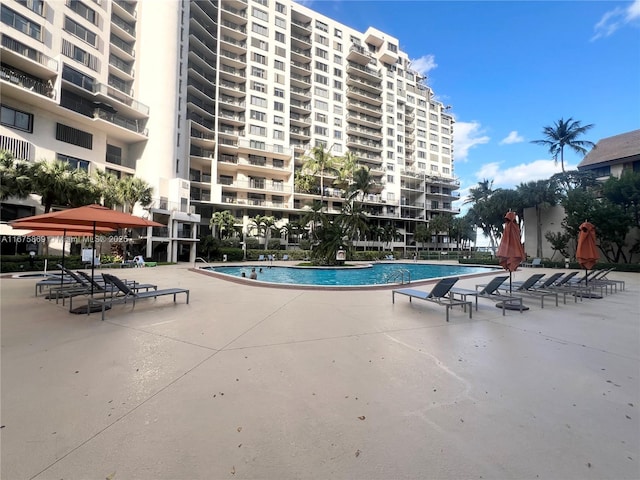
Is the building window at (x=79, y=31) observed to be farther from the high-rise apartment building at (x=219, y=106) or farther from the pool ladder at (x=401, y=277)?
the pool ladder at (x=401, y=277)

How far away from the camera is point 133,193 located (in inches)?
1123

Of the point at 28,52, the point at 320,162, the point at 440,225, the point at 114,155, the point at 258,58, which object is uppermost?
the point at 258,58

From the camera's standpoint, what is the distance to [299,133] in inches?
1970

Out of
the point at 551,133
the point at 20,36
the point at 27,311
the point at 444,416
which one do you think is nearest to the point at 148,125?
the point at 20,36

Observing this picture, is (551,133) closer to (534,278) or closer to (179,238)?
(534,278)

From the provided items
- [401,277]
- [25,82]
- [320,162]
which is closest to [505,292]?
[401,277]

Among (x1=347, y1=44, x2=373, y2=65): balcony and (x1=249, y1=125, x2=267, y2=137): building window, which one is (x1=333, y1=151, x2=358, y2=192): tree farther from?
(x1=347, y1=44, x2=373, y2=65): balcony

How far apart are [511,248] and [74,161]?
119 feet

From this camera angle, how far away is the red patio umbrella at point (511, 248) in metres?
8.37

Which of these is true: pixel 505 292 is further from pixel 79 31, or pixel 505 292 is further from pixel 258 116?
pixel 258 116

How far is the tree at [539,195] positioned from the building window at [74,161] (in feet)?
152

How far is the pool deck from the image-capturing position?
2.32m

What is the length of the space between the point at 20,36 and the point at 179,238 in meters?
21.0

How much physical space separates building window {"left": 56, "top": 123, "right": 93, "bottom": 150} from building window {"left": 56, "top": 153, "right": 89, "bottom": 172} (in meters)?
1.53
